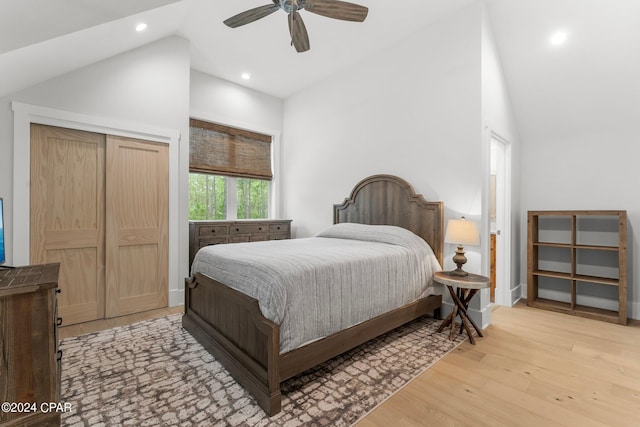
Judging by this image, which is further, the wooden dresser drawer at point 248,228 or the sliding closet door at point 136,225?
the wooden dresser drawer at point 248,228

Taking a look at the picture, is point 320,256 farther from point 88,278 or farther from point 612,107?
point 612,107

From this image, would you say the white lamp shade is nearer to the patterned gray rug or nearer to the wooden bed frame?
the wooden bed frame

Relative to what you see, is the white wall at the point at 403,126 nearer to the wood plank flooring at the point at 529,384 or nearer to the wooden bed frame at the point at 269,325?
the wooden bed frame at the point at 269,325

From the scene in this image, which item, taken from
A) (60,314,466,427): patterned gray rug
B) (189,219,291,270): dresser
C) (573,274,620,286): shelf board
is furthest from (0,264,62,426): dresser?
(573,274,620,286): shelf board

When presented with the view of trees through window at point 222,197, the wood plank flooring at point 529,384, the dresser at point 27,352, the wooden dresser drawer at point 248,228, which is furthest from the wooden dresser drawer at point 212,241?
the wood plank flooring at point 529,384

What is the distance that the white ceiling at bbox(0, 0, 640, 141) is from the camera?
8.60 ft

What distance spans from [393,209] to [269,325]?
91.7 inches

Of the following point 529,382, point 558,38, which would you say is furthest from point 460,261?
point 558,38

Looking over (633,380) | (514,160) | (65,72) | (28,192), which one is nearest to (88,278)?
(28,192)

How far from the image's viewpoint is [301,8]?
216cm

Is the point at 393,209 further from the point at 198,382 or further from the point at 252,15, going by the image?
the point at 198,382

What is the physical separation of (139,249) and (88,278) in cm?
53

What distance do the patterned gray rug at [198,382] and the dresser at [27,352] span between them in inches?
9.2

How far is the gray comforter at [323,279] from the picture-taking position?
1804 millimetres
